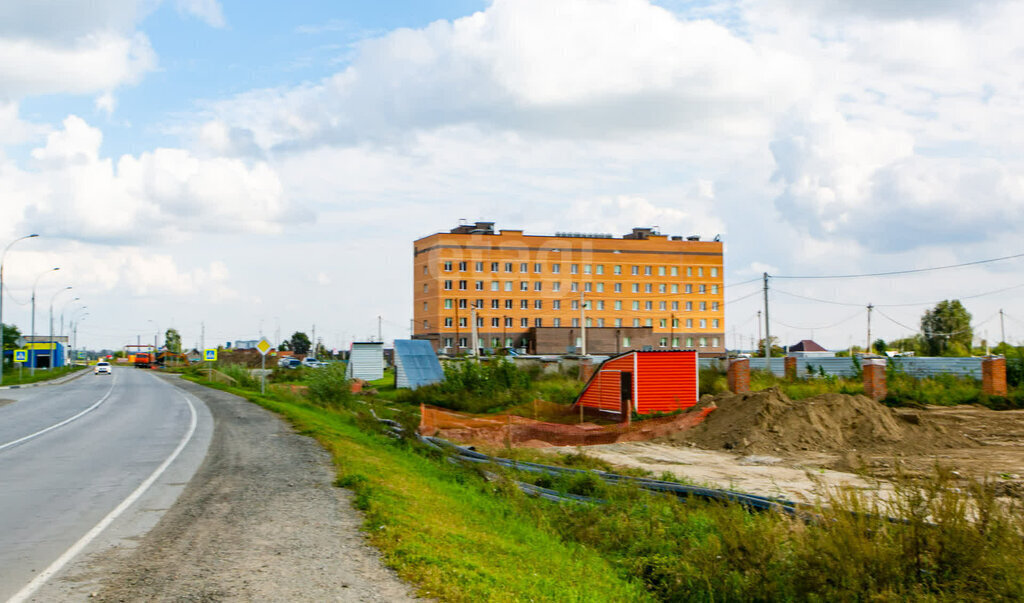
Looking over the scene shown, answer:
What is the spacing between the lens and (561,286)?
11244cm

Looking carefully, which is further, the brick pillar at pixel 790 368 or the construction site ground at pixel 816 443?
the brick pillar at pixel 790 368

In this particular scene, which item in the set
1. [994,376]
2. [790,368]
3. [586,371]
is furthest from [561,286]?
[994,376]

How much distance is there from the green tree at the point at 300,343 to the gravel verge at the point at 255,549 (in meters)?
153

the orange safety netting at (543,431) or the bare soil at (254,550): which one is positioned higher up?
the bare soil at (254,550)

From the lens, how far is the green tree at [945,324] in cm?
→ 9438

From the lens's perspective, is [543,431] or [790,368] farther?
[790,368]

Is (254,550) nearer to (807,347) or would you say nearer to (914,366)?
(914,366)

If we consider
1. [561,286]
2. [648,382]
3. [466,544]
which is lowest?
[466,544]

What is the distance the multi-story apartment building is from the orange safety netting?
2823 inches

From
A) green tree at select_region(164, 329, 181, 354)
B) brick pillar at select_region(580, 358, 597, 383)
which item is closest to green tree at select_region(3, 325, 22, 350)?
green tree at select_region(164, 329, 181, 354)

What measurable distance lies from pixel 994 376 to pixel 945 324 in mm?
74451

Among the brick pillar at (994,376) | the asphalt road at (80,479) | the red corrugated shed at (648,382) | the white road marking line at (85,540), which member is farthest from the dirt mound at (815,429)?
the white road marking line at (85,540)

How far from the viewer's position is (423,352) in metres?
59.4

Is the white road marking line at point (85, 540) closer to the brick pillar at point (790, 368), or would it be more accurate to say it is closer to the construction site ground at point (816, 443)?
the construction site ground at point (816, 443)
